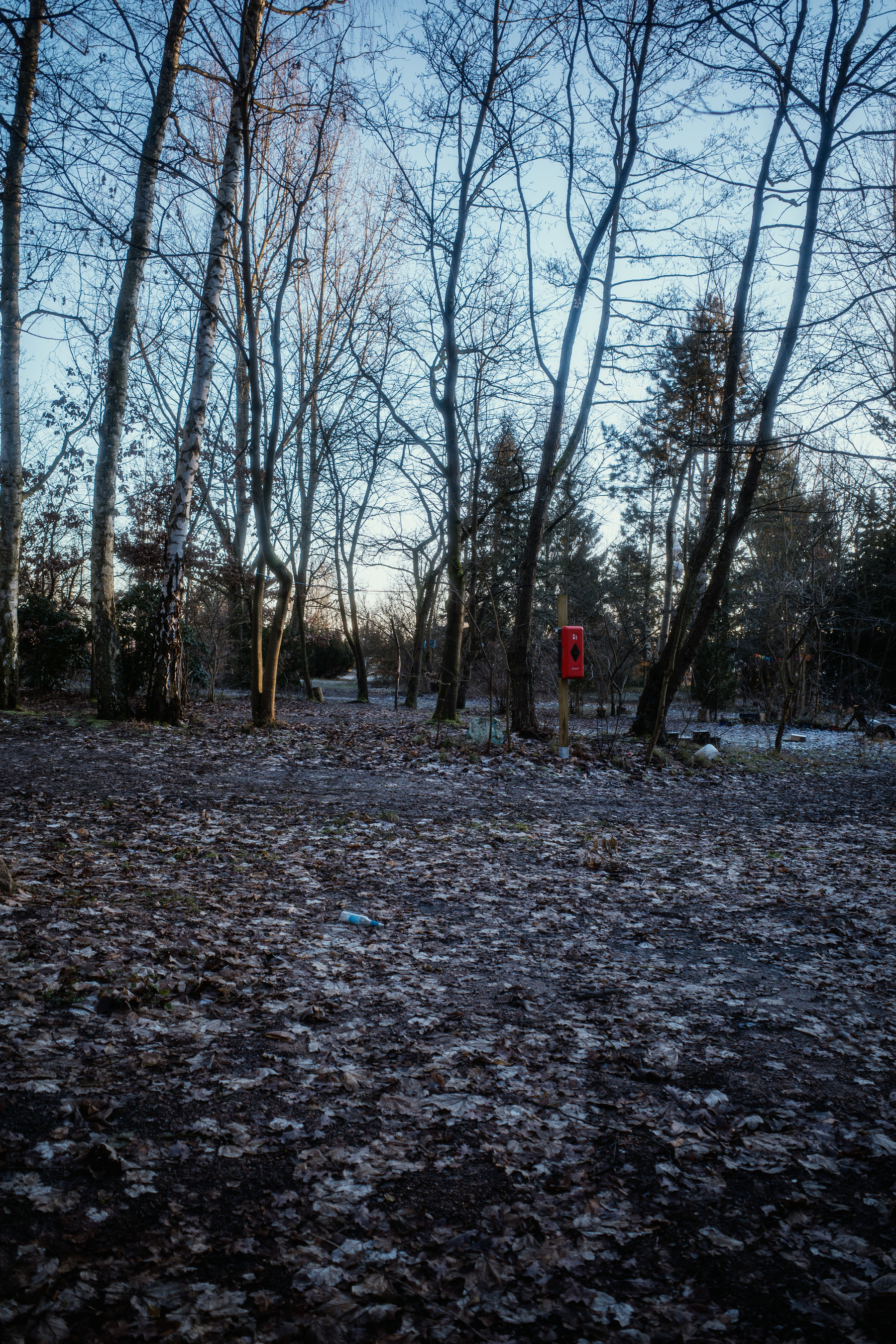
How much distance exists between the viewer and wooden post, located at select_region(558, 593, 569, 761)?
10391mm

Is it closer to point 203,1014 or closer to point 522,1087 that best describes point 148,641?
point 203,1014

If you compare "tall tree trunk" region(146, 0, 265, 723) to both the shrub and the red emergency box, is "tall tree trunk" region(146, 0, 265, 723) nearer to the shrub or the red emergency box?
the red emergency box

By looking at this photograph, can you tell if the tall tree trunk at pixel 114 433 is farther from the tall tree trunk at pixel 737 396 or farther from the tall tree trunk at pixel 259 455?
the tall tree trunk at pixel 737 396

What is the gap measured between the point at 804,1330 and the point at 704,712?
63.7 feet

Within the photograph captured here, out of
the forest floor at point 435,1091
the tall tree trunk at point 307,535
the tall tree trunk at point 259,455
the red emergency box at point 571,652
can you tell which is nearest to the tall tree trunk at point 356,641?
the tall tree trunk at point 307,535

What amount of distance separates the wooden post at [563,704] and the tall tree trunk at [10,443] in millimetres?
7604

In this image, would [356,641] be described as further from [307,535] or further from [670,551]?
[670,551]

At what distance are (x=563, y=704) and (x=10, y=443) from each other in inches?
332

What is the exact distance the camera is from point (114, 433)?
10.2 m

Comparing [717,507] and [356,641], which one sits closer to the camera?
[717,507]

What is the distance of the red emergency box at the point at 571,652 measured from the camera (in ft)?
33.8

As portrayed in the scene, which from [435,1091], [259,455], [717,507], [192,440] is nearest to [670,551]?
[717,507]

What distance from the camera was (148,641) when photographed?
45.6ft

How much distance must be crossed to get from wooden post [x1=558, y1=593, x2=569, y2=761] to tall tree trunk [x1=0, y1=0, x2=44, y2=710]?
7604 millimetres
